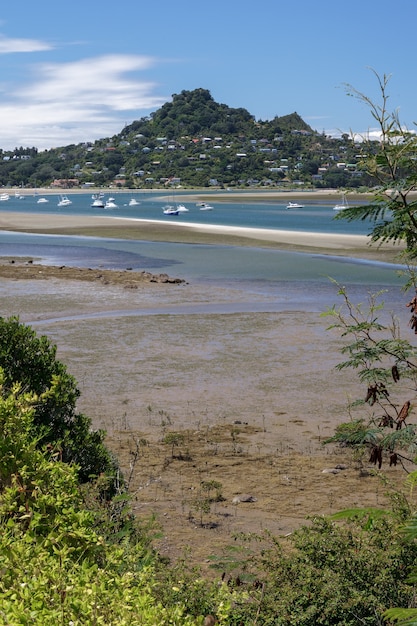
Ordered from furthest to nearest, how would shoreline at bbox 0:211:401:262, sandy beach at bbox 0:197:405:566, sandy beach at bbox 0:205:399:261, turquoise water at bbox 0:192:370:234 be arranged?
turquoise water at bbox 0:192:370:234
sandy beach at bbox 0:205:399:261
shoreline at bbox 0:211:401:262
sandy beach at bbox 0:197:405:566

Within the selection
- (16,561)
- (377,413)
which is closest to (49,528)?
(16,561)

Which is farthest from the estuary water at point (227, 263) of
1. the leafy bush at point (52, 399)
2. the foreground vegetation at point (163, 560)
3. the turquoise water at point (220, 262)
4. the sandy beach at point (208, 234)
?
the foreground vegetation at point (163, 560)

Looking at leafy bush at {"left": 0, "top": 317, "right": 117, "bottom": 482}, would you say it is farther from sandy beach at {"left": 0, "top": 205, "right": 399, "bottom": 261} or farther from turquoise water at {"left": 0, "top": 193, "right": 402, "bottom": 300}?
sandy beach at {"left": 0, "top": 205, "right": 399, "bottom": 261}

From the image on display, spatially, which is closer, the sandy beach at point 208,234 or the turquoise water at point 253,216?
the sandy beach at point 208,234

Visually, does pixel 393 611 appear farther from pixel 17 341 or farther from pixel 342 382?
pixel 342 382

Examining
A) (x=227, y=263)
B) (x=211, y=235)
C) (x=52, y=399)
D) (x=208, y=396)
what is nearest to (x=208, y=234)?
(x=211, y=235)

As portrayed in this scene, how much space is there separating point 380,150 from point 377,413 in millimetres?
10302

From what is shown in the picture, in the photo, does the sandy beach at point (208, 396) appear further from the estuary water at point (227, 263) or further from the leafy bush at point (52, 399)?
the estuary water at point (227, 263)

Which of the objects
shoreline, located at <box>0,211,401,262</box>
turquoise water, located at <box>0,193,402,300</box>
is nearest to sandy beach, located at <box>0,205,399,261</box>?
shoreline, located at <box>0,211,401,262</box>

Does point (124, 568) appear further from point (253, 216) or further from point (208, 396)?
point (253, 216)

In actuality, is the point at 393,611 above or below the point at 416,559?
above

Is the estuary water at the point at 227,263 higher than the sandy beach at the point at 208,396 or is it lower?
higher

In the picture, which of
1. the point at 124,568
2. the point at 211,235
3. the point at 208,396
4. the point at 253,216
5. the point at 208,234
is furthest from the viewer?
the point at 253,216

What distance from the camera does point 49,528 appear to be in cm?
592
